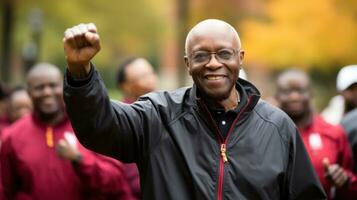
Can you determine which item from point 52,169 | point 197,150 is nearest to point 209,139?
point 197,150

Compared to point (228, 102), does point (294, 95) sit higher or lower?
lower

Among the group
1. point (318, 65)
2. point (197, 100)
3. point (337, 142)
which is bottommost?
point (318, 65)

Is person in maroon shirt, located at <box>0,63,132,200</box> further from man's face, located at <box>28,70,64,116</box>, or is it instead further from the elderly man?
the elderly man

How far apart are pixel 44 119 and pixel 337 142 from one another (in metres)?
2.52

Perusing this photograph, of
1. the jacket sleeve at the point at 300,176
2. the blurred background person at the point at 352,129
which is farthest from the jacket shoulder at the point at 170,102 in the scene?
the blurred background person at the point at 352,129

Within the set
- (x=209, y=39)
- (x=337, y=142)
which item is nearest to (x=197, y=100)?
(x=209, y=39)

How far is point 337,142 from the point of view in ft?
27.4

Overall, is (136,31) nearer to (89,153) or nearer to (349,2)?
(349,2)

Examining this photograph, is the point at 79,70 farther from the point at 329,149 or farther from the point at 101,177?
the point at 329,149

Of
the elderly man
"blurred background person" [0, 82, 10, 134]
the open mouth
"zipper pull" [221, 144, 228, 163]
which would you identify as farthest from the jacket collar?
"blurred background person" [0, 82, 10, 134]

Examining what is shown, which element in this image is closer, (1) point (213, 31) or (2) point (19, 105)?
(1) point (213, 31)

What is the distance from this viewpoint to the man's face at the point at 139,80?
9094 mm

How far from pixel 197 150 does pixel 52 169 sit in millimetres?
2869

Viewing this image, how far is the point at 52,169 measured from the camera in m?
7.62
